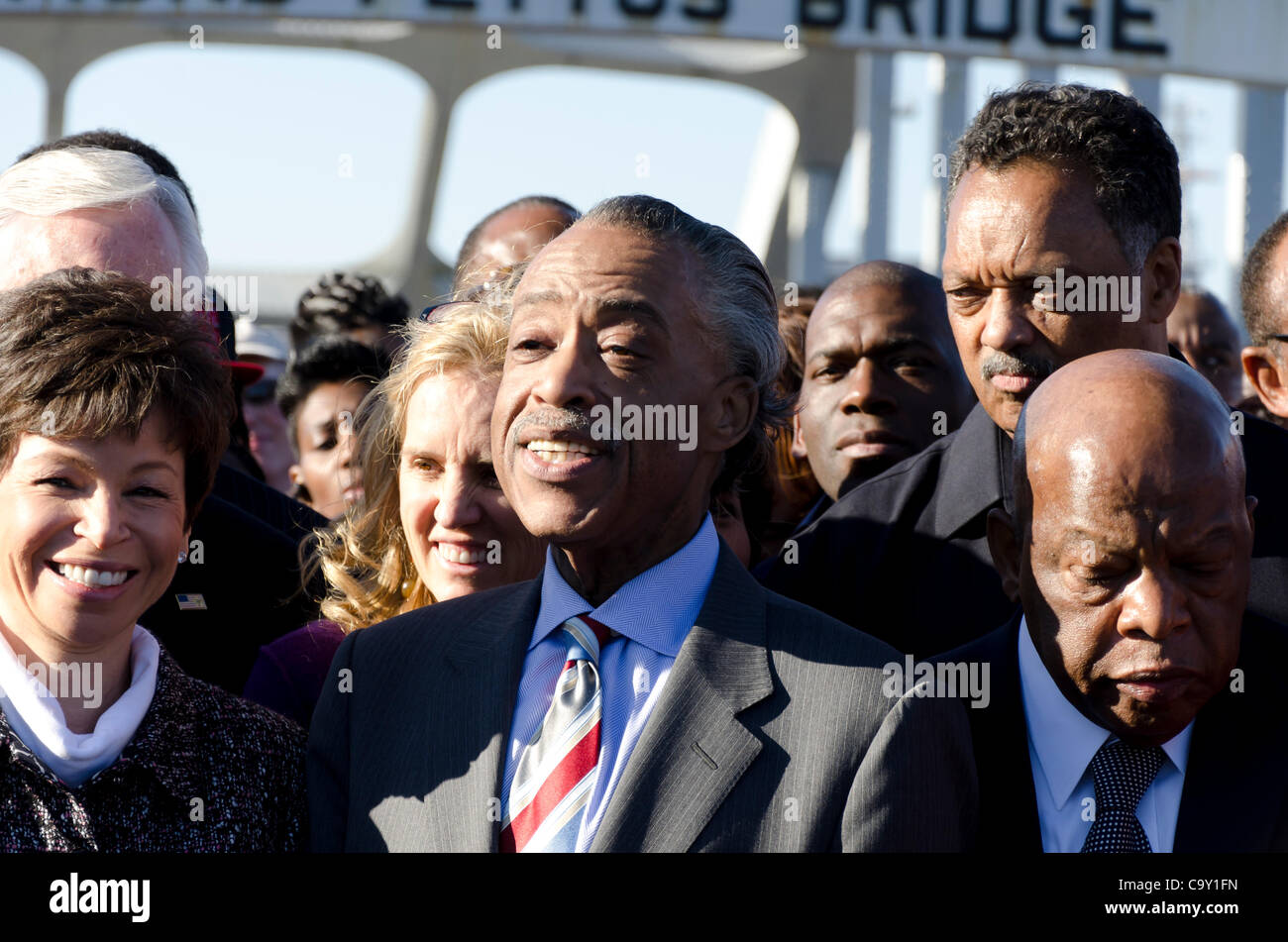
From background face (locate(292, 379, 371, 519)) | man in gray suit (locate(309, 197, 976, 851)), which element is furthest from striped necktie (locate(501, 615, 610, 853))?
background face (locate(292, 379, 371, 519))

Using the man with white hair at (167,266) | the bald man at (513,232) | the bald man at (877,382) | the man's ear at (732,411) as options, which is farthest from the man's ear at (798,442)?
the man's ear at (732,411)

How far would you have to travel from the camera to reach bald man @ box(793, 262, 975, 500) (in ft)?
14.5

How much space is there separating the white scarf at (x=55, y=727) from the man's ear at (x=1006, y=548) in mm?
1472

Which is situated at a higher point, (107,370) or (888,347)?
(107,370)

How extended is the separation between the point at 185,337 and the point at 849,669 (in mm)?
1235

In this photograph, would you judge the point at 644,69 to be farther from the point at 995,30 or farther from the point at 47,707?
the point at 47,707

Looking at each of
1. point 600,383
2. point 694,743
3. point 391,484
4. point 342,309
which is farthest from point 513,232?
point 694,743

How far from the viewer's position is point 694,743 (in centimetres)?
246

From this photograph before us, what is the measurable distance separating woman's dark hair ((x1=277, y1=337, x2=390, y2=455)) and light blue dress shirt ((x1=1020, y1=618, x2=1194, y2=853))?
3501 mm

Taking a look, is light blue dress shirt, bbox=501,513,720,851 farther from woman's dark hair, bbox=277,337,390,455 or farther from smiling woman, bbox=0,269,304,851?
woman's dark hair, bbox=277,337,390,455

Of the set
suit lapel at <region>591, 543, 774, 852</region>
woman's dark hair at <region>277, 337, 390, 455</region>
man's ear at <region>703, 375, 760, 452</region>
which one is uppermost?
man's ear at <region>703, 375, 760, 452</region>

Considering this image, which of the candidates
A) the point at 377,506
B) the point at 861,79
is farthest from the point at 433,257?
the point at 377,506

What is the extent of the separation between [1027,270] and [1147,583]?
0.96 m

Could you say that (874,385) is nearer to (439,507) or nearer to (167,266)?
(439,507)
